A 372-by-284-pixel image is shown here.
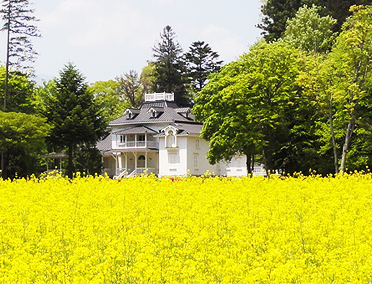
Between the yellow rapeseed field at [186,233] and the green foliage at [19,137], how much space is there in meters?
25.4

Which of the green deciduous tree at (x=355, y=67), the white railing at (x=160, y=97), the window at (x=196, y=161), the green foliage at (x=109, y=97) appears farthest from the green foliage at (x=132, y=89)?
the green deciduous tree at (x=355, y=67)

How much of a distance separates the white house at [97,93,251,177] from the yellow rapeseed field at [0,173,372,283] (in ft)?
138

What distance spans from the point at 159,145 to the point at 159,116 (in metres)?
4.09

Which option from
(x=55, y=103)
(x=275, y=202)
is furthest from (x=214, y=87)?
(x=275, y=202)

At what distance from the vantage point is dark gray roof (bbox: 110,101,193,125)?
6444cm

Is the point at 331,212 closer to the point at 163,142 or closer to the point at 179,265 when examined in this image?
the point at 179,265

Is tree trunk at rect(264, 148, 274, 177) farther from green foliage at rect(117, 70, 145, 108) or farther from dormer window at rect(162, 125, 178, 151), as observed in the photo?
green foliage at rect(117, 70, 145, 108)

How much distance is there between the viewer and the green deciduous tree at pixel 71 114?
50.8 meters

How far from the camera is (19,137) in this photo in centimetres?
4306

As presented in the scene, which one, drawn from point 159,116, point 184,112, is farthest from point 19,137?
point 184,112

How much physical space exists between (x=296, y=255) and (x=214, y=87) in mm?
37172

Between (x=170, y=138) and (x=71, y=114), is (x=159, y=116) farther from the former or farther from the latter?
(x=71, y=114)

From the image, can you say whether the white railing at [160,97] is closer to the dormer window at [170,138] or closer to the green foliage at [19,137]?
the dormer window at [170,138]

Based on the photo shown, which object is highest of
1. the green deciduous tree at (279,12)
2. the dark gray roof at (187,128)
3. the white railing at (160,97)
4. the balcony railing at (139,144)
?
the green deciduous tree at (279,12)
